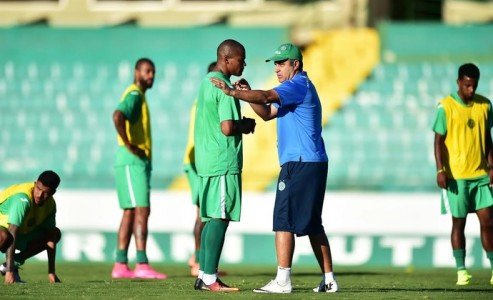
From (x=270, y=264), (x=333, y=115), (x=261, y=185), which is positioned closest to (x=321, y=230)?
(x=270, y=264)

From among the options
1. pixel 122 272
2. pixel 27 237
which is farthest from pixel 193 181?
pixel 27 237

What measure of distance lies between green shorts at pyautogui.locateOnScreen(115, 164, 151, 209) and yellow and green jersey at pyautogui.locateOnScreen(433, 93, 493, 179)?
11.2 feet

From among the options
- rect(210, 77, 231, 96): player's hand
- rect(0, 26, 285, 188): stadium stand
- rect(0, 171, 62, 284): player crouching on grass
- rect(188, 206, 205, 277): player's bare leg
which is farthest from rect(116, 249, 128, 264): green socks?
rect(0, 26, 285, 188): stadium stand

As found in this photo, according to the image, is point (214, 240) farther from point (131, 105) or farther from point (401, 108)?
point (401, 108)

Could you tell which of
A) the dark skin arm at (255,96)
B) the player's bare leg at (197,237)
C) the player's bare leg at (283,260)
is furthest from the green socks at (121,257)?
the dark skin arm at (255,96)

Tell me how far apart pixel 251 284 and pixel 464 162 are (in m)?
2.57

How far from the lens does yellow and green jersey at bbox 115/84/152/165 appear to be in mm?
14930

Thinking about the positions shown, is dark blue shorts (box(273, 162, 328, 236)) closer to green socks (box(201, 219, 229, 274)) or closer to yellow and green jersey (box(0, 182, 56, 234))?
green socks (box(201, 219, 229, 274))

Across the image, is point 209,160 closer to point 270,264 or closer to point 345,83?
point 270,264

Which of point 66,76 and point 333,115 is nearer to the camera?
point 333,115

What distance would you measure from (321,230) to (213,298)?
4.22 feet

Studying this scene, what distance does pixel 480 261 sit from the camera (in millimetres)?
19406

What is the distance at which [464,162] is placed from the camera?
45.0ft

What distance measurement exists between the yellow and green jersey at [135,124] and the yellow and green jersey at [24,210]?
2.08m
